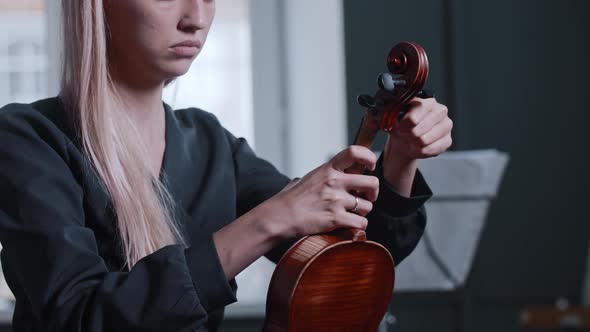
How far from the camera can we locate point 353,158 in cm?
94

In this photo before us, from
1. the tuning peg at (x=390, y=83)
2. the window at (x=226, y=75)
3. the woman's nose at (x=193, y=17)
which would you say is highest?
the woman's nose at (x=193, y=17)

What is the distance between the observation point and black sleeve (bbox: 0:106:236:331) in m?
0.87

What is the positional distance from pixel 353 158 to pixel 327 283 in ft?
0.50

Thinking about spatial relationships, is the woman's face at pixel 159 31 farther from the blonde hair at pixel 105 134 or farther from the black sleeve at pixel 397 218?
the black sleeve at pixel 397 218

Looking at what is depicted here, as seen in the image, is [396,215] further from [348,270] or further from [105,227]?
[105,227]

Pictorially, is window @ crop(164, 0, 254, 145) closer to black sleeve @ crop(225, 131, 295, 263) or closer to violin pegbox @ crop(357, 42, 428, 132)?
black sleeve @ crop(225, 131, 295, 263)

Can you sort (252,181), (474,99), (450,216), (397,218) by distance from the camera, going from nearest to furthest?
(397,218) → (252,181) → (450,216) → (474,99)

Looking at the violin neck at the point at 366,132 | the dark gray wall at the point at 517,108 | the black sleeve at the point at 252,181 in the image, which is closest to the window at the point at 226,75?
the dark gray wall at the point at 517,108

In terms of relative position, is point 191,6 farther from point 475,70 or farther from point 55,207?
point 475,70

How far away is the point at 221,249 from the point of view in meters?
0.91

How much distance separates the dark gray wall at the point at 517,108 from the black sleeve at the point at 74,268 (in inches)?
81.4

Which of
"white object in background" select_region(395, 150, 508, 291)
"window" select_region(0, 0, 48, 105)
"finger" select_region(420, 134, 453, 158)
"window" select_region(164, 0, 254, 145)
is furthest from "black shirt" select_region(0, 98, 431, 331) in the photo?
"window" select_region(0, 0, 48, 105)

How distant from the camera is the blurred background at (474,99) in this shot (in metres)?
2.88

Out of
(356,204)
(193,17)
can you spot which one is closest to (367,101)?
(356,204)
